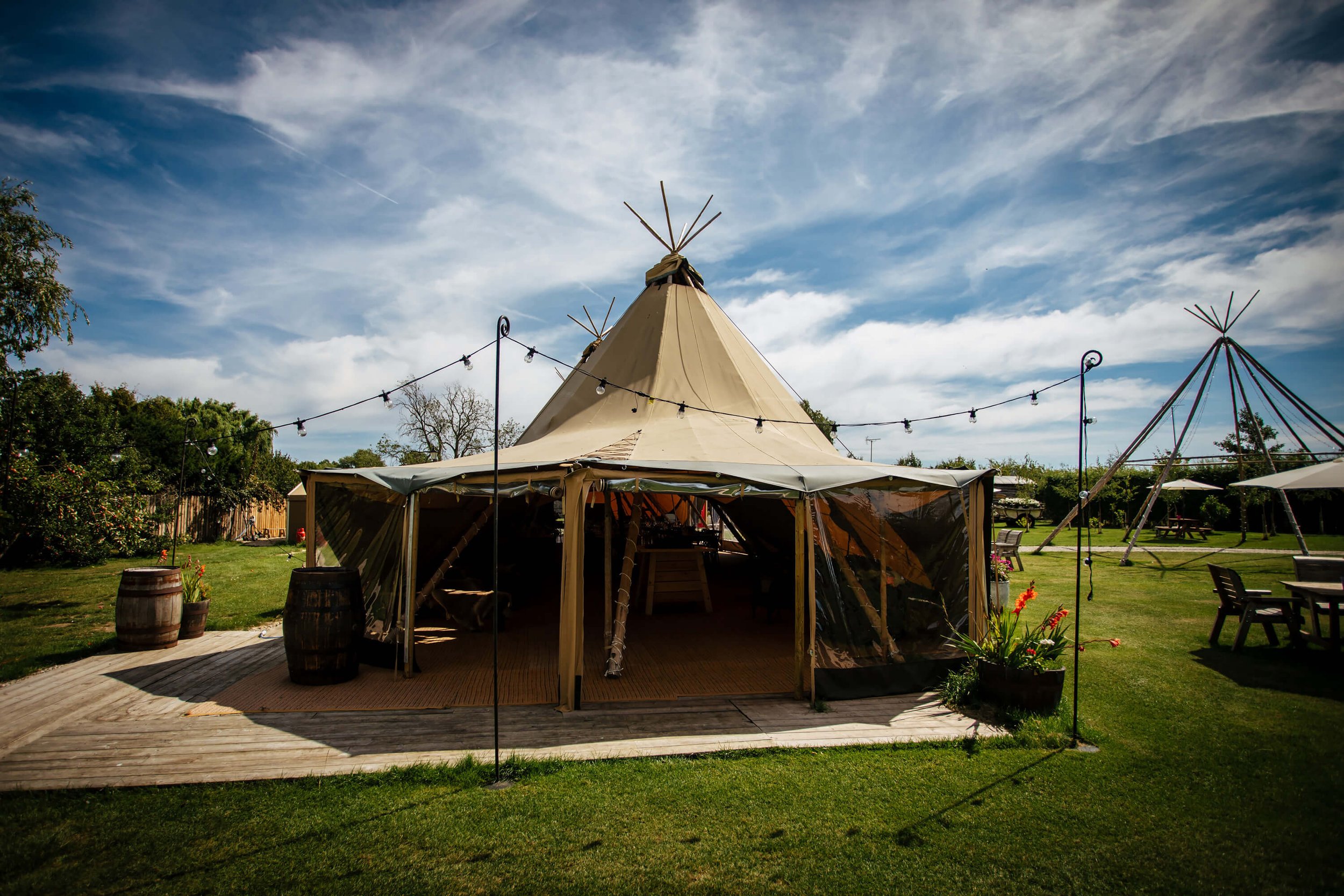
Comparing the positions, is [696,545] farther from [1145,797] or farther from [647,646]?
[1145,797]

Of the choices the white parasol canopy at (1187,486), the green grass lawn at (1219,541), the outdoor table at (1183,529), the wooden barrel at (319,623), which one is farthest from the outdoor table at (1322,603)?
the white parasol canopy at (1187,486)

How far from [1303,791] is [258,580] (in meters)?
13.0

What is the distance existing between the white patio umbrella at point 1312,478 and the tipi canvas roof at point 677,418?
19.4 feet

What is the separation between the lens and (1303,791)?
323 cm

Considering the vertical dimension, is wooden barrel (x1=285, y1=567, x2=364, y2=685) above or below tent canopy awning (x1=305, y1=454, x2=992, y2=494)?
below

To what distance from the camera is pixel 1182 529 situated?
16609 millimetres

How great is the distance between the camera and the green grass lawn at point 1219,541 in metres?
14.3

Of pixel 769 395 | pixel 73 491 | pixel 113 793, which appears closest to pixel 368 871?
pixel 113 793

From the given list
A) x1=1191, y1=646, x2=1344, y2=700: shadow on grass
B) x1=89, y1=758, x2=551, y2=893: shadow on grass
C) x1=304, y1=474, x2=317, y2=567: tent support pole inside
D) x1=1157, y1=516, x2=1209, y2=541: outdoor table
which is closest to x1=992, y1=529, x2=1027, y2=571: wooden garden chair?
x1=1191, y1=646, x2=1344, y2=700: shadow on grass

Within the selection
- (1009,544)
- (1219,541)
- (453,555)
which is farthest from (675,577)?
(1219,541)

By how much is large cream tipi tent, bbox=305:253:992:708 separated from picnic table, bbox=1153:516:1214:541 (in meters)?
14.7

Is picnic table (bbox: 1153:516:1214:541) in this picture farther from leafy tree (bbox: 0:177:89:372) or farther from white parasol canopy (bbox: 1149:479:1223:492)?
leafy tree (bbox: 0:177:89:372)

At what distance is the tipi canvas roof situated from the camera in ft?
17.2

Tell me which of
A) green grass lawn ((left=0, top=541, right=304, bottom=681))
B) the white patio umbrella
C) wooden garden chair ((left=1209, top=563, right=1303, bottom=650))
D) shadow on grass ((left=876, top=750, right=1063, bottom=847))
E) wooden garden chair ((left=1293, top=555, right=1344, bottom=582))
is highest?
the white patio umbrella
